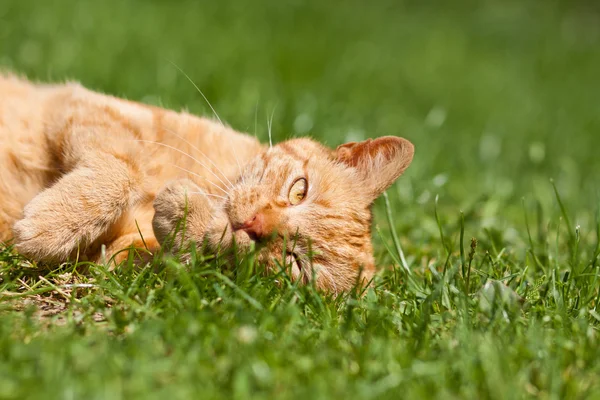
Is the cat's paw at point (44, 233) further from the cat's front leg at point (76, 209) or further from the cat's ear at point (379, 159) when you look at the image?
the cat's ear at point (379, 159)

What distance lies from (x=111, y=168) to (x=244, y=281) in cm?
78

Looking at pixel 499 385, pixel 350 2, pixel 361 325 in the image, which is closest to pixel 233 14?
pixel 350 2

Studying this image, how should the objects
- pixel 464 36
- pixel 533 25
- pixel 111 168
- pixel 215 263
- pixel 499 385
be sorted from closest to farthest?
1. pixel 499 385
2. pixel 215 263
3. pixel 111 168
4. pixel 464 36
5. pixel 533 25

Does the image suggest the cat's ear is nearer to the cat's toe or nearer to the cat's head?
the cat's head

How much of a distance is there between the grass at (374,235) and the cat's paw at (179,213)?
20 centimetres

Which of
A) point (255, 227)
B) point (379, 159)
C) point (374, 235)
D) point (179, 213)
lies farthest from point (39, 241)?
point (374, 235)

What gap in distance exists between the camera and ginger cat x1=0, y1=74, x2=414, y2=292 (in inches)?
94.3

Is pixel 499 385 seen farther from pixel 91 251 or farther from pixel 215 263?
pixel 91 251

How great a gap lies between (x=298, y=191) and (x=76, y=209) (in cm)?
87

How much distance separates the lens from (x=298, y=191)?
2650 millimetres

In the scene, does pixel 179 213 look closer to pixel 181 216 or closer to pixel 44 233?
pixel 181 216

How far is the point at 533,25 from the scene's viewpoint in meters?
11.6

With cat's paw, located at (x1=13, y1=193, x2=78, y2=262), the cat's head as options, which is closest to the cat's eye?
the cat's head

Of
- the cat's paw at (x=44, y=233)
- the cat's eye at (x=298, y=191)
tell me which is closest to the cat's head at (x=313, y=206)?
the cat's eye at (x=298, y=191)
